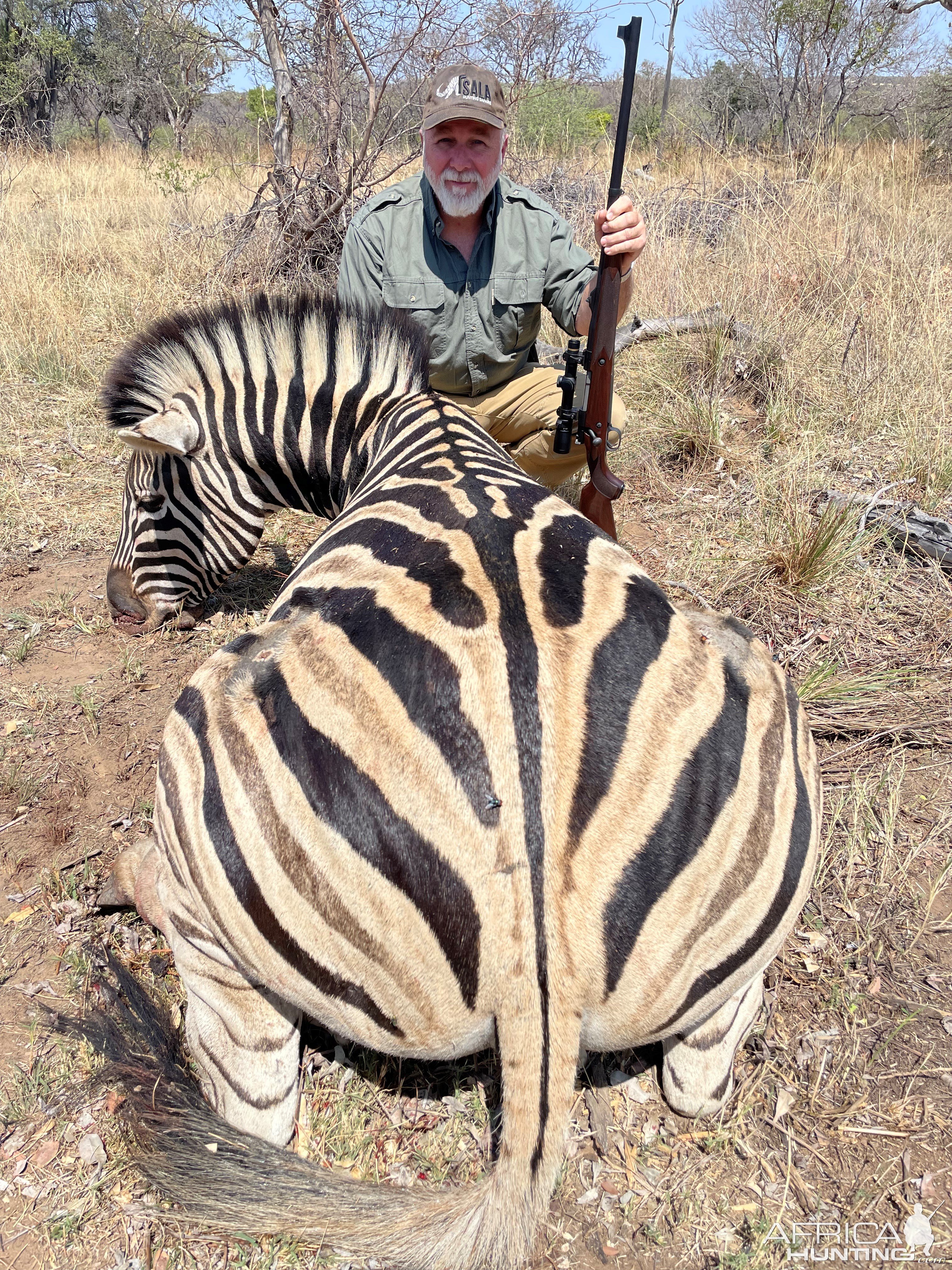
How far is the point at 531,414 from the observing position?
475cm

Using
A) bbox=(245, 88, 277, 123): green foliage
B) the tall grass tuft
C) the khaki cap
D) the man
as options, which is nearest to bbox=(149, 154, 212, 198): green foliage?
bbox=(245, 88, 277, 123): green foliage

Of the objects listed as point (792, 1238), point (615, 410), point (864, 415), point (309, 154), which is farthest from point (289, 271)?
point (792, 1238)

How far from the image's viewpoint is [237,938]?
69.7 inches

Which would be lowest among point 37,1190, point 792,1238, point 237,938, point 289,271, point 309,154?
point 37,1190

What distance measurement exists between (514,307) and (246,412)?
1.63 meters

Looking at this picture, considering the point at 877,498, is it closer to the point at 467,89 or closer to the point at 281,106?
the point at 467,89

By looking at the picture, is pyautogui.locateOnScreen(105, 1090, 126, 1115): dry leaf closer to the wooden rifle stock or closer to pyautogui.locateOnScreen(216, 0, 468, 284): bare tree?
the wooden rifle stock

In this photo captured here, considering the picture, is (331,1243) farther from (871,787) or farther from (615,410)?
→ (615,410)

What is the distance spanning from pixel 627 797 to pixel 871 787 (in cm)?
178

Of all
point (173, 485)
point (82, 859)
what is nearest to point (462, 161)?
point (173, 485)

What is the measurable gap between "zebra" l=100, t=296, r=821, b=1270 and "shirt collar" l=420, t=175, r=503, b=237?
8.47 ft

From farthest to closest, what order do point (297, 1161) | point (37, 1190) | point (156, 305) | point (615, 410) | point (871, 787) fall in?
point (156, 305)
point (615, 410)
point (871, 787)
point (37, 1190)
point (297, 1161)

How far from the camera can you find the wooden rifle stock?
3312 mm

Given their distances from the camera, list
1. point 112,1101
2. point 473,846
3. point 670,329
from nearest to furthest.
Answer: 1. point 473,846
2. point 112,1101
3. point 670,329
